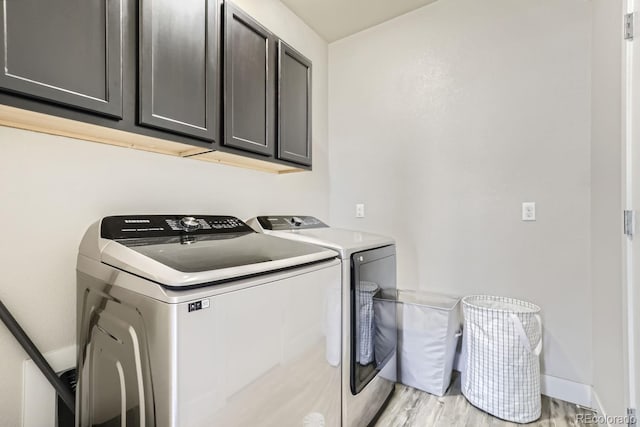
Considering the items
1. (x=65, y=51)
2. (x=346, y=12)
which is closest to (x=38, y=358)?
(x=65, y=51)

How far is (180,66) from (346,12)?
1.80 metres

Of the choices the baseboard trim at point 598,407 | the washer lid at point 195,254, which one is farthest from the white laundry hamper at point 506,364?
the washer lid at point 195,254

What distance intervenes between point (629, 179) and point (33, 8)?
2269 mm

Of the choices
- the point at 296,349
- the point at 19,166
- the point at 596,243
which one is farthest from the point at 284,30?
the point at 596,243

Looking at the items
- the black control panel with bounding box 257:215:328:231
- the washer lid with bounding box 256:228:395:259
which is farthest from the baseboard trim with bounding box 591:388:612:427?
the black control panel with bounding box 257:215:328:231

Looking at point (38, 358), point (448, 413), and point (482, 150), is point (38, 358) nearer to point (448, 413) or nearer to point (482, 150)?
point (448, 413)

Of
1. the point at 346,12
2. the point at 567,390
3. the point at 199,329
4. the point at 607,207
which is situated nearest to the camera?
the point at 199,329

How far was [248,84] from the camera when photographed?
1.59 m

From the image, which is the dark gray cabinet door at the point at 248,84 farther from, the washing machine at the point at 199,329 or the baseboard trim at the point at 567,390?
the baseboard trim at the point at 567,390

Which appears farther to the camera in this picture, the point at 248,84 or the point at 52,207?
the point at 248,84

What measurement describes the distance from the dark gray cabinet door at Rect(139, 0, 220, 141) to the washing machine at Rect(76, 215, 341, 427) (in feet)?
1.48

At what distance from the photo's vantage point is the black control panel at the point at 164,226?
1142 millimetres

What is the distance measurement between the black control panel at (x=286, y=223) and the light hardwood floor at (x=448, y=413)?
4.17ft

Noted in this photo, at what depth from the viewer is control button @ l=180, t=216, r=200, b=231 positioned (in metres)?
1.41
